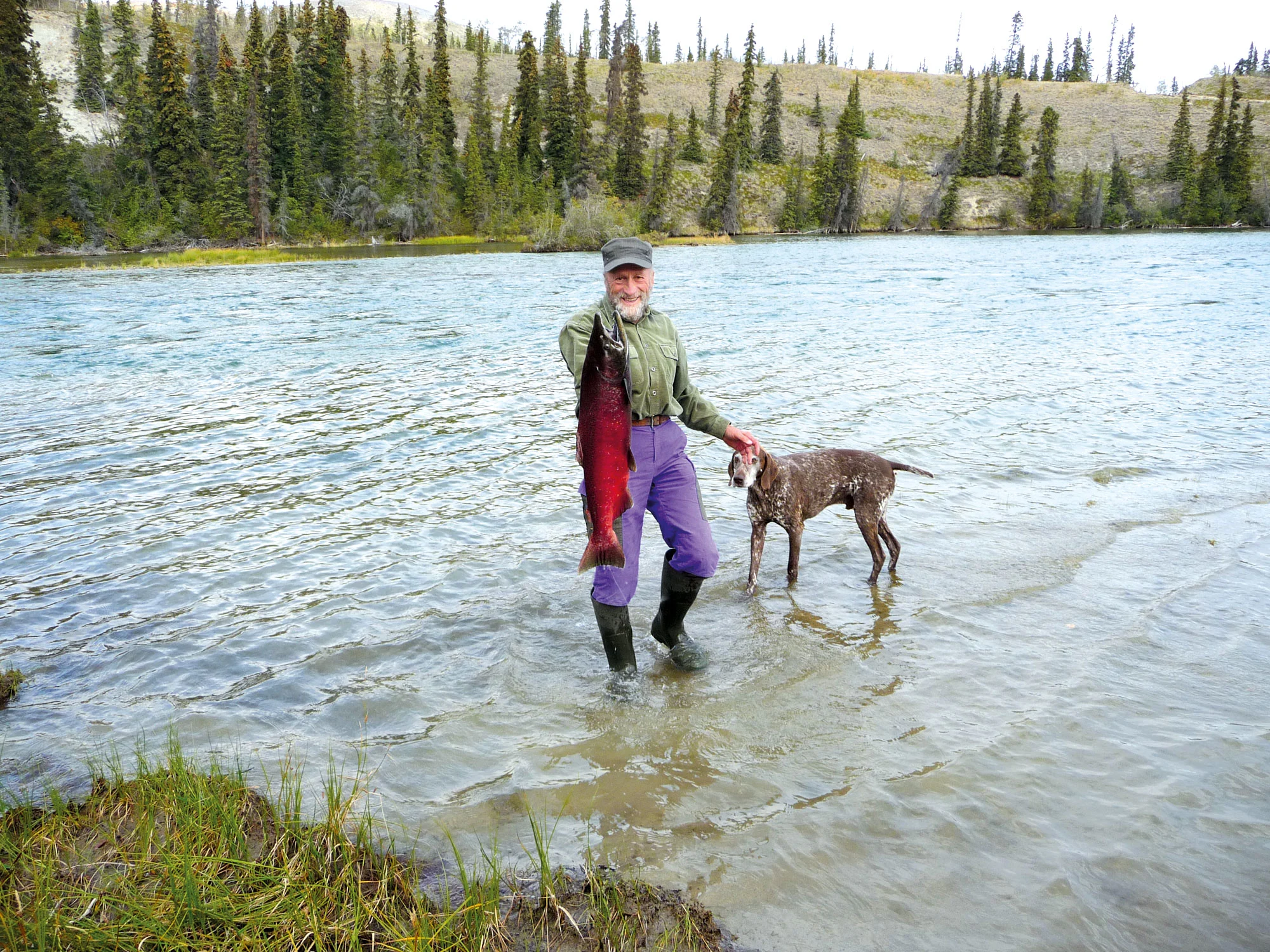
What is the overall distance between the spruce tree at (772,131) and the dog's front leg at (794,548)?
11501cm

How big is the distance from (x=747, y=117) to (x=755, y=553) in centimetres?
11803

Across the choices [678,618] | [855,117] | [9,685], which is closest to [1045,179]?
[855,117]

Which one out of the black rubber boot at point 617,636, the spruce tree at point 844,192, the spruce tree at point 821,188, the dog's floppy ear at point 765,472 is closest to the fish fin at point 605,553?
the black rubber boot at point 617,636

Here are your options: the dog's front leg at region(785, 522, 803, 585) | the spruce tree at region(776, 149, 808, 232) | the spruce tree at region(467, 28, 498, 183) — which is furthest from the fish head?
the spruce tree at region(776, 149, 808, 232)

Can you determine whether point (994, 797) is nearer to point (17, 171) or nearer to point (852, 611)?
point (852, 611)

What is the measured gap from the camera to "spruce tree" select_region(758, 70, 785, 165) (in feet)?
376

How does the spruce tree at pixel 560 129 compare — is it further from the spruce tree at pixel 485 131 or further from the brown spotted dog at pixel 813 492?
the brown spotted dog at pixel 813 492

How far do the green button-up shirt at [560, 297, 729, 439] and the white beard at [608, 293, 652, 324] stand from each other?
0.07ft

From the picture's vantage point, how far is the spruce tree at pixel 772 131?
4510 inches

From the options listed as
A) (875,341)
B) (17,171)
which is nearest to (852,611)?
(875,341)

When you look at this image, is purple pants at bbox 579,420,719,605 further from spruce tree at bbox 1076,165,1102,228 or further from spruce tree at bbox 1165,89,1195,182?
spruce tree at bbox 1165,89,1195,182

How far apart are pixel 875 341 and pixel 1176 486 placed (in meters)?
11.0

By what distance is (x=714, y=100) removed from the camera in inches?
4769

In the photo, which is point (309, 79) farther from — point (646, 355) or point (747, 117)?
point (646, 355)
